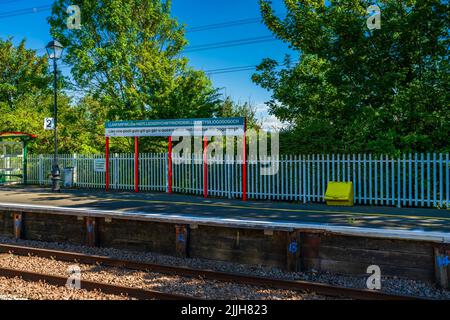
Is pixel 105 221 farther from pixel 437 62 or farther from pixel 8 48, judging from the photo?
pixel 8 48

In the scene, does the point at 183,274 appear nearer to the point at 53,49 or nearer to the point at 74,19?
the point at 53,49

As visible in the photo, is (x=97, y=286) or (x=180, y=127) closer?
(x=97, y=286)

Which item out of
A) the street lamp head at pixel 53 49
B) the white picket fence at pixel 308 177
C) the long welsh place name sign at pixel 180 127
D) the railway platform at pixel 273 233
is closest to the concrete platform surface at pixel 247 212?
the railway platform at pixel 273 233

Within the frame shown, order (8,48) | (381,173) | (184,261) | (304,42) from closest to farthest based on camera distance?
(184,261), (381,173), (304,42), (8,48)

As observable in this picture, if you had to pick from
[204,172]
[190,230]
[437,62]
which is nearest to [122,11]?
[204,172]

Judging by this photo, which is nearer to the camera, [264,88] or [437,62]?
[437,62]

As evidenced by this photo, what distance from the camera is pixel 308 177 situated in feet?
47.4

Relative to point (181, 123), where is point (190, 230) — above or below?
below

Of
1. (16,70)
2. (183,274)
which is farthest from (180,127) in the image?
(16,70)

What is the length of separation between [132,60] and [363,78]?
15.0m

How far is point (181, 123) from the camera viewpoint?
16.2m

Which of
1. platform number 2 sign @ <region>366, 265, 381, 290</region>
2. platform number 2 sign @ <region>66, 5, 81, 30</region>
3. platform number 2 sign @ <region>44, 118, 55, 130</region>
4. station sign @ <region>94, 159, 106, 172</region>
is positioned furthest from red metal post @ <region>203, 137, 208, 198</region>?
platform number 2 sign @ <region>66, 5, 81, 30</region>

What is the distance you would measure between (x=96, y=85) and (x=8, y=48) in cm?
1425

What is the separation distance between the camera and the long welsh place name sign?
15.0 m
